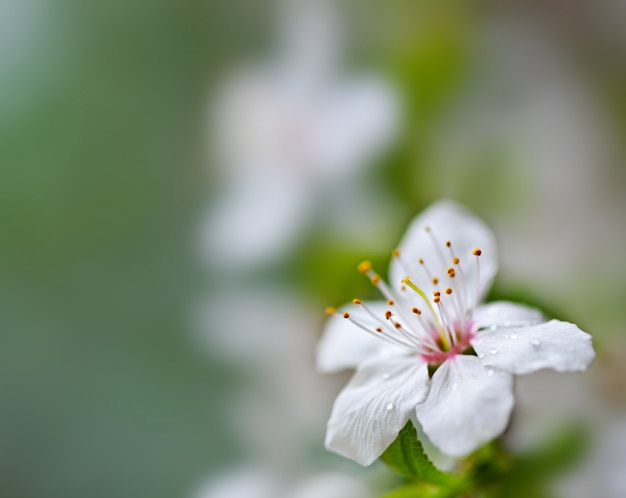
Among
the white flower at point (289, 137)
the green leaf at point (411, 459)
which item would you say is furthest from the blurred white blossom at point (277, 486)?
the white flower at point (289, 137)

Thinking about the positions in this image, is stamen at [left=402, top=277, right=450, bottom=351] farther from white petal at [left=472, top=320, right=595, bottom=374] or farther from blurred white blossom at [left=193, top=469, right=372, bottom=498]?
blurred white blossom at [left=193, top=469, right=372, bottom=498]

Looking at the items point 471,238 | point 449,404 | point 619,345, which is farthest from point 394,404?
point 619,345

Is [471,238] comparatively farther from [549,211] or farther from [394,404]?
[549,211]

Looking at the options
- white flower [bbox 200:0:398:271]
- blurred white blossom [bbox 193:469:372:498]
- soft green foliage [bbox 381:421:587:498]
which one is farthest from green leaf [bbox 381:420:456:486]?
white flower [bbox 200:0:398:271]

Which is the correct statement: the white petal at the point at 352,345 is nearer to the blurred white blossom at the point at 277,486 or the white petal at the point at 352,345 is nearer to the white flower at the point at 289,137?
the blurred white blossom at the point at 277,486

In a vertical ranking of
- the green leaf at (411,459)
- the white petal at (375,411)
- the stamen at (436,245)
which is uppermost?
the stamen at (436,245)

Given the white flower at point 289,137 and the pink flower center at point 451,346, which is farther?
the white flower at point 289,137

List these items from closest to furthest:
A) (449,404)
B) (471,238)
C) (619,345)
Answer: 1. (449,404)
2. (471,238)
3. (619,345)
